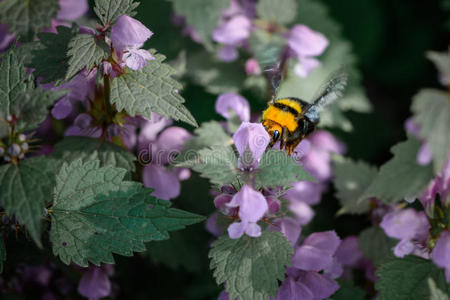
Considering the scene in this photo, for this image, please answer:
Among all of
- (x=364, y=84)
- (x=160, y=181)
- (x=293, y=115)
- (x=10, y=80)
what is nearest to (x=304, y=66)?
(x=293, y=115)

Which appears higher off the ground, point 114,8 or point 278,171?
point 114,8

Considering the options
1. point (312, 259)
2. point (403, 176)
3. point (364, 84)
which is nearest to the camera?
point (403, 176)

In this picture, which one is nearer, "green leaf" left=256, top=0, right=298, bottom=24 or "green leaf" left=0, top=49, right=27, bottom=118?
"green leaf" left=0, top=49, right=27, bottom=118

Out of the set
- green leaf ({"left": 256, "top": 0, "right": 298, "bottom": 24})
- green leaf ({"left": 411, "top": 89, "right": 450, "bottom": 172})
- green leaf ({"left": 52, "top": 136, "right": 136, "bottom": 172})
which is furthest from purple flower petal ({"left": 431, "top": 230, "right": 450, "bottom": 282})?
green leaf ({"left": 256, "top": 0, "right": 298, "bottom": 24})

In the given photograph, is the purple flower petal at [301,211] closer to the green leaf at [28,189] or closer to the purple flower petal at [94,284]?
the purple flower petal at [94,284]

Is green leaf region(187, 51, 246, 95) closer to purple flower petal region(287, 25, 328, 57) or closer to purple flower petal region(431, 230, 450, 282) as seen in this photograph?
purple flower petal region(287, 25, 328, 57)

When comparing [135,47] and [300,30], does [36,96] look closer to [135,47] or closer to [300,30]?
[135,47]

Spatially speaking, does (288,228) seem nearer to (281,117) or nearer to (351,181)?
(281,117)
